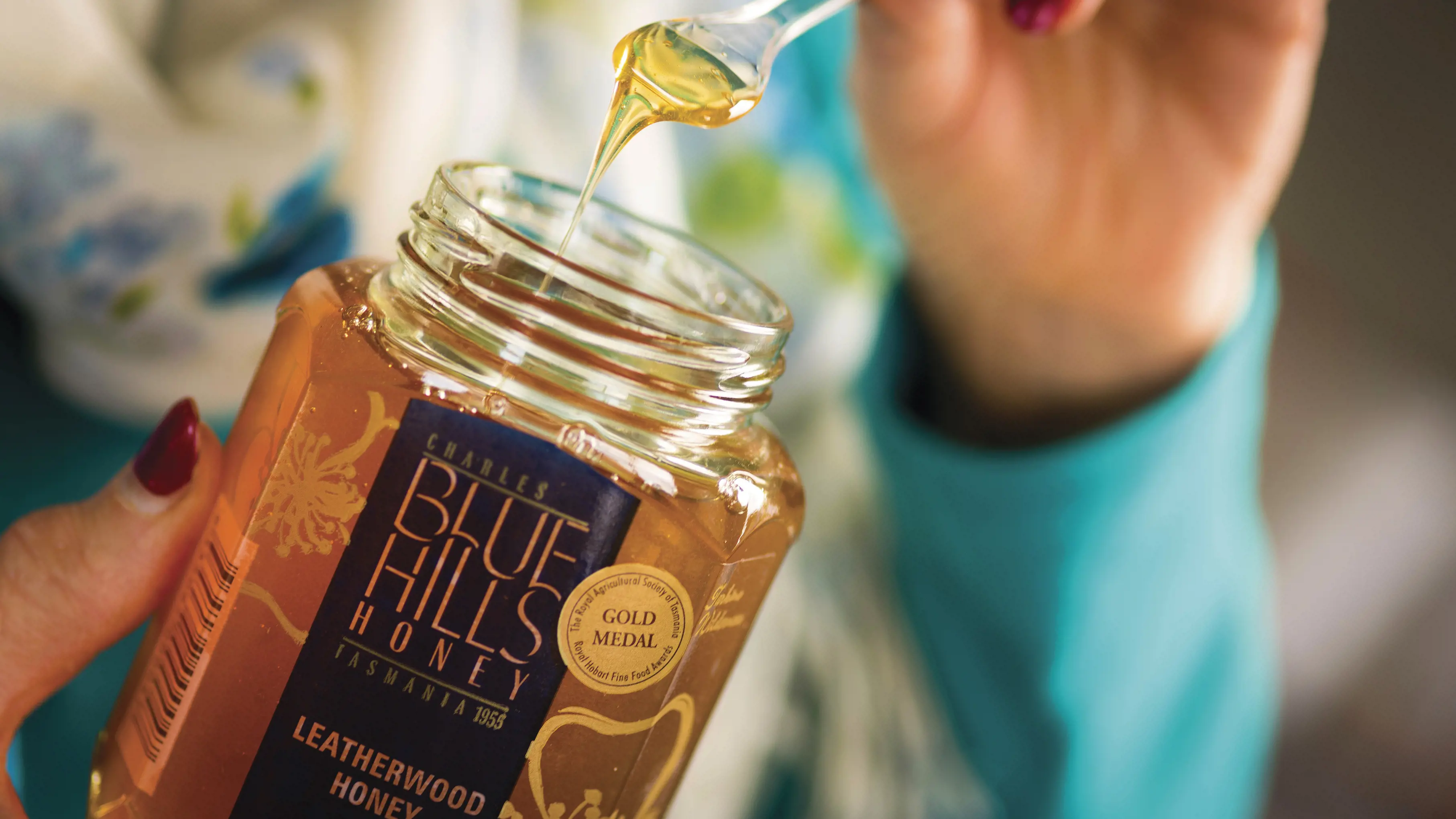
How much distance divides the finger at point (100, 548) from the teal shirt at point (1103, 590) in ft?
1.64

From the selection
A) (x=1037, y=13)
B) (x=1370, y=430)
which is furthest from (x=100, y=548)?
(x=1370, y=430)

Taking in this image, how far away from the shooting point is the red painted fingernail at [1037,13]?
51 centimetres

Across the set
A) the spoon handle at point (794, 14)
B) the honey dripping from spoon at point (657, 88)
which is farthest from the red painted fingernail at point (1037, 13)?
the honey dripping from spoon at point (657, 88)

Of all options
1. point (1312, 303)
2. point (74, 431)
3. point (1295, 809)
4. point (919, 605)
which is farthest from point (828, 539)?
point (1295, 809)

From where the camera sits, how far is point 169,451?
37 centimetres

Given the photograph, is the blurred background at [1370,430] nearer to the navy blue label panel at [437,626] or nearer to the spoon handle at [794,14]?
the spoon handle at [794,14]

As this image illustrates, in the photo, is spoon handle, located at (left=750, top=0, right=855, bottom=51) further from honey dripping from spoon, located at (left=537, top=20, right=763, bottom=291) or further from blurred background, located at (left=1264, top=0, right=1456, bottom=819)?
blurred background, located at (left=1264, top=0, right=1456, bottom=819)

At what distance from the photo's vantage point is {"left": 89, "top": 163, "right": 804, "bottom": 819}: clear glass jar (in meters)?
0.31

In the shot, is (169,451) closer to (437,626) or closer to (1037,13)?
(437,626)

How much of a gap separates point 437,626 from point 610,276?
6.7 inches

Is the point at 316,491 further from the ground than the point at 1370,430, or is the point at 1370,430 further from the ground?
the point at 1370,430

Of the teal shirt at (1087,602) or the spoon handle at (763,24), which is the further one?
the teal shirt at (1087,602)

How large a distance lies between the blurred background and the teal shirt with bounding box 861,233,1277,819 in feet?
2.66

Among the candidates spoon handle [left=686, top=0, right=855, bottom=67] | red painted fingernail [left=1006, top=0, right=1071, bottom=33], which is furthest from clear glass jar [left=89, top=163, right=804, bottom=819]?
red painted fingernail [left=1006, top=0, right=1071, bottom=33]
